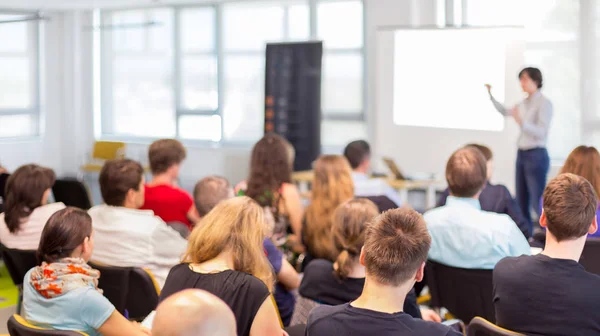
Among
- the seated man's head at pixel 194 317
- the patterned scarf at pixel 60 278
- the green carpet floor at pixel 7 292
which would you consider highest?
the seated man's head at pixel 194 317

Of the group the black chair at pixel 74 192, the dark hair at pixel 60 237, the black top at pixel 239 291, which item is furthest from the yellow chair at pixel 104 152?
the black top at pixel 239 291

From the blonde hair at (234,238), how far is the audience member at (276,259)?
75cm

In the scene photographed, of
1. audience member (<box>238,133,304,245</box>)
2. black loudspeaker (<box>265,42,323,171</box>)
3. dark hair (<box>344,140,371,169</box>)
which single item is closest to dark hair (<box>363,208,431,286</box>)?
audience member (<box>238,133,304,245</box>)

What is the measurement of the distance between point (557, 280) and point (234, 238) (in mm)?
1058

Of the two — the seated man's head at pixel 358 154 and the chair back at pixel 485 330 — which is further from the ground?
the seated man's head at pixel 358 154

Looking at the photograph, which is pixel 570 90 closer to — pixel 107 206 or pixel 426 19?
pixel 426 19

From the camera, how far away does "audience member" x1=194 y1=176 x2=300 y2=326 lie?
3.56m

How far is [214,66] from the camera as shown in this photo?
35.7 ft

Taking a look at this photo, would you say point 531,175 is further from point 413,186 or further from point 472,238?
point 472,238

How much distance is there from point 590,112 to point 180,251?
5036 mm

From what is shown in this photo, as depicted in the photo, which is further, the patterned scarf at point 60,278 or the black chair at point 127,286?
the black chair at point 127,286

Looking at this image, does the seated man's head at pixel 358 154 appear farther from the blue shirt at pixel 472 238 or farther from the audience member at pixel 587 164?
the blue shirt at pixel 472 238

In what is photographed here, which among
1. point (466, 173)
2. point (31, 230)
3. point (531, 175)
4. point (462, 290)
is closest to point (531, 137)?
point (531, 175)

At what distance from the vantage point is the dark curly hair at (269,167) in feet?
15.3
